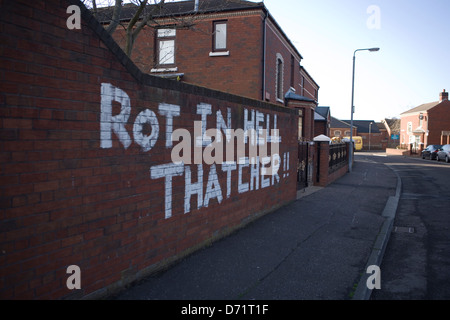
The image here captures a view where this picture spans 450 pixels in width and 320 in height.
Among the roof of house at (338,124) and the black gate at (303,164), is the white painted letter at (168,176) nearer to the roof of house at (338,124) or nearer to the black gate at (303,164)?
the black gate at (303,164)

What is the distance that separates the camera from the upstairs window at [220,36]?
17234 millimetres

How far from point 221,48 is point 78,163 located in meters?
14.9

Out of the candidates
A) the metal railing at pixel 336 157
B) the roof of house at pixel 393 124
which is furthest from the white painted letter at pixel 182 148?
the roof of house at pixel 393 124

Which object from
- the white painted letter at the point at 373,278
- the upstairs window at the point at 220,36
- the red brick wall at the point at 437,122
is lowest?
the white painted letter at the point at 373,278

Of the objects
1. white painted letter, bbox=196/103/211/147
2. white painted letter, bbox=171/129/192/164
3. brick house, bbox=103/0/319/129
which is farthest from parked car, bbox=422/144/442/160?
white painted letter, bbox=171/129/192/164

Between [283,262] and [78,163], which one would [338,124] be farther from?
[78,163]

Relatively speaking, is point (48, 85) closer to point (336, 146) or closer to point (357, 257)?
point (357, 257)

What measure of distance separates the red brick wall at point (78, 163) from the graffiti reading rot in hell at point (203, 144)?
0.03m

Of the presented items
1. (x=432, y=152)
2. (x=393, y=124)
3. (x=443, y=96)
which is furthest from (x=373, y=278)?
(x=393, y=124)

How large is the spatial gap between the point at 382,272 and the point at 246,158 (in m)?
3.26

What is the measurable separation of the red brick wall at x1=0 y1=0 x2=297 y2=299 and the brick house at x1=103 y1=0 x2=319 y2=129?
11994 mm

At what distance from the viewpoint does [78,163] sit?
137 inches

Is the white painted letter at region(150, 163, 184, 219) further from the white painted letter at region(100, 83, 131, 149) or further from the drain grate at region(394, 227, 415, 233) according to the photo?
the drain grate at region(394, 227, 415, 233)

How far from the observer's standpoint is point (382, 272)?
5.36m
